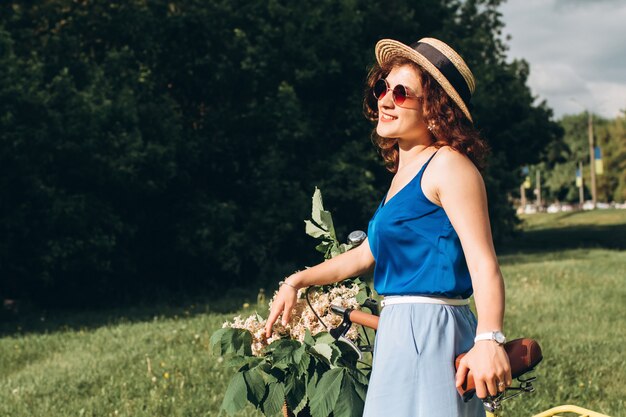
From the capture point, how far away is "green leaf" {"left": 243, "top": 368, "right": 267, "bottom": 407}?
9.57ft

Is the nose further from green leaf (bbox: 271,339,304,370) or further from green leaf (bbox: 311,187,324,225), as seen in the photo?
green leaf (bbox: 271,339,304,370)

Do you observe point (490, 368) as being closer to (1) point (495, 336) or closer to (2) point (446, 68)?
(1) point (495, 336)

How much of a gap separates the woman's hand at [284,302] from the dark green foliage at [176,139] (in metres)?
10.9

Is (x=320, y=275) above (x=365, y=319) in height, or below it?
above

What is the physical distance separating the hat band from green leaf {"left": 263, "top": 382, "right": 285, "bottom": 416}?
4.17 feet

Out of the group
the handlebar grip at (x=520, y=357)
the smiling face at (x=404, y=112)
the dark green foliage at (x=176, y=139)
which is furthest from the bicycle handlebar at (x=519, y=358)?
the dark green foliage at (x=176, y=139)

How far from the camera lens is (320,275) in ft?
9.46

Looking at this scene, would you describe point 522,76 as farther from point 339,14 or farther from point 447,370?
point 447,370

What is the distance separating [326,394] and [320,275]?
433mm

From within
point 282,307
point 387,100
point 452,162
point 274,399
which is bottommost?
point 274,399

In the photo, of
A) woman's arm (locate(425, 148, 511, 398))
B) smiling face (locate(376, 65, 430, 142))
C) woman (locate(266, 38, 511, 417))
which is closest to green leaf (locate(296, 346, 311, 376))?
woman (locate(266, 38, 511, 417))

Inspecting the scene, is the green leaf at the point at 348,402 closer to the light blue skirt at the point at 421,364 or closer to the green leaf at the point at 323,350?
the green leaf at the point at 323,350

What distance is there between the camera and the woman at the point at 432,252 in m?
2.29

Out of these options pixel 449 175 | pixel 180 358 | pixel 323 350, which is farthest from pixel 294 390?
pixel 180 358
